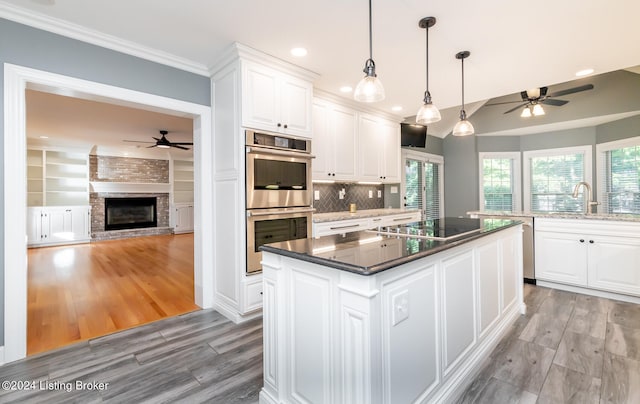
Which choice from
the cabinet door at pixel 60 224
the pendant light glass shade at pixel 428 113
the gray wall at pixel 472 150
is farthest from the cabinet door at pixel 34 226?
the gray wall at pixel 472 150

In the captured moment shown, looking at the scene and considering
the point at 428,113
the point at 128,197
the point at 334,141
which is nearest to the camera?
the point at 428,113

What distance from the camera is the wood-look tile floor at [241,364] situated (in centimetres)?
175

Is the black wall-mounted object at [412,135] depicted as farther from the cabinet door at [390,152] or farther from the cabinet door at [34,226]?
the cabinet door at [34,226]

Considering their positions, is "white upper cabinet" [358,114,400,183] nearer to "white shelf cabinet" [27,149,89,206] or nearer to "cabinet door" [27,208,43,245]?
"white shelf cabinet" [27,149,89,206]

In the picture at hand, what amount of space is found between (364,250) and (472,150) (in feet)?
20.8

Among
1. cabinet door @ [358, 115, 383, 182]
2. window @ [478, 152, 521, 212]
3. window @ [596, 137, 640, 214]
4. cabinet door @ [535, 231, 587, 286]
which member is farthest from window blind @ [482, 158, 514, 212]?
cabinet door @ [358, 115, 383, 182]

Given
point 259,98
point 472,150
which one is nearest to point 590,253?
point 472,150

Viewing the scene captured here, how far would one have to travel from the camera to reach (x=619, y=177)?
5.11 metres

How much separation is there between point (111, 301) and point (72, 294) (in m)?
0.69

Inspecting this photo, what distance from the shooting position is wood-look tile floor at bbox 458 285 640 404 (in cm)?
172

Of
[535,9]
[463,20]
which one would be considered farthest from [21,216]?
[535,9]

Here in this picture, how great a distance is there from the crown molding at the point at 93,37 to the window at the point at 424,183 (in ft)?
13.7

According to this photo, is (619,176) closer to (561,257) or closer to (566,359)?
(561,257)

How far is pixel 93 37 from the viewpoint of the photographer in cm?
242
